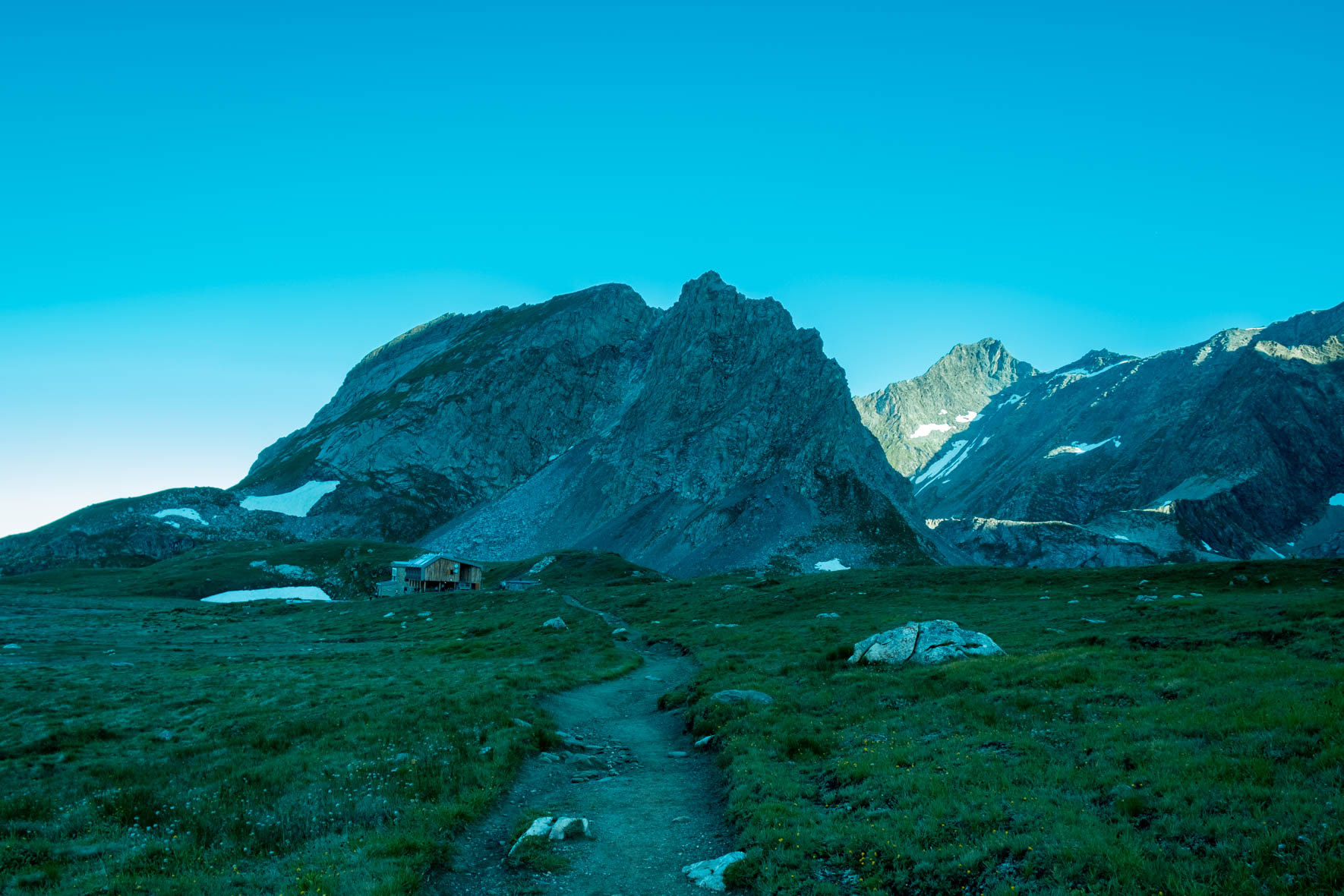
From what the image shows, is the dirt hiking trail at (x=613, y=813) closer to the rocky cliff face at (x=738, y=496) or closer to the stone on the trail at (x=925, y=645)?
the stone on the trail at (x=925, y=645)

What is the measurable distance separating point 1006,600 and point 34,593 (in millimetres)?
139526

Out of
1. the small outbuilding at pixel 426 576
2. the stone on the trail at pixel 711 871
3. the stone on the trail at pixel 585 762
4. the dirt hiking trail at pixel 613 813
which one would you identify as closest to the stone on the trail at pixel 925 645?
the dirt hiking trail at pixel 613 813

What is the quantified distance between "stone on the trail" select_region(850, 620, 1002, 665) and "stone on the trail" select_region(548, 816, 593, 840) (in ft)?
64.1

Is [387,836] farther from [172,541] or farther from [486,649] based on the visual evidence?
[172,541]

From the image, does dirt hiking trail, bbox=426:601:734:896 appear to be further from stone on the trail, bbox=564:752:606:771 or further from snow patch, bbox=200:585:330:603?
snow patch, bbox=200:585:330:603

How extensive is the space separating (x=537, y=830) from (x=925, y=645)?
2180 cm

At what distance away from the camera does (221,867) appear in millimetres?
13352

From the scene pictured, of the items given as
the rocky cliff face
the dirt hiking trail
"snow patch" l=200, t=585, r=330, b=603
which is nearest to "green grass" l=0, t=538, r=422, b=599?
"snow patch" l=200, t=585, r=330, b=603

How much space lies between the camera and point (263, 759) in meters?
21.2

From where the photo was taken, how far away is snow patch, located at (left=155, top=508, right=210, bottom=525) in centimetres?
18488

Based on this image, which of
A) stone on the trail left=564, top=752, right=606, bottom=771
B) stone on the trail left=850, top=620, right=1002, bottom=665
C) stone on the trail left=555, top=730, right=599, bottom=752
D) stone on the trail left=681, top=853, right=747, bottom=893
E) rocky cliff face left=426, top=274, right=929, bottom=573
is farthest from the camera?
rocky cliff face left=426, top=274, right=929, bottom=573

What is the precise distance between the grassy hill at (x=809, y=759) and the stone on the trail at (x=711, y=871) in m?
0.32

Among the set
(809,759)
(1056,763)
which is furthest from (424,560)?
(1056,763)

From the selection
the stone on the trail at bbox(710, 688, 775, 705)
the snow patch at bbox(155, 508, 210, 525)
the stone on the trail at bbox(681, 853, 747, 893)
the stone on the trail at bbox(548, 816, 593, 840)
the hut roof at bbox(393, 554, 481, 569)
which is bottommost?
the stone on the trail at bbox(710, 688, 775, 705)
